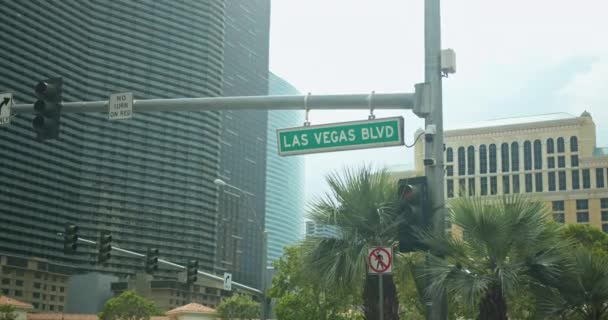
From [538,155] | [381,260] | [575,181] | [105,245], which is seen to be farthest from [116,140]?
[381,260]

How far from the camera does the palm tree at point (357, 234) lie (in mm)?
18906

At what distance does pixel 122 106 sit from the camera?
636 inches

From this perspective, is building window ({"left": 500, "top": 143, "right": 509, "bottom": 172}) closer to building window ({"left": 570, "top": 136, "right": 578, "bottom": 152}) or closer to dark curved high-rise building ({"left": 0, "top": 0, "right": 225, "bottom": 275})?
building window ({"left": 570, "top": 136, "right": 578, "bottom": 152})

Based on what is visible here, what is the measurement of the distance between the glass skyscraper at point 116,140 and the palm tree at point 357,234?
452 ft

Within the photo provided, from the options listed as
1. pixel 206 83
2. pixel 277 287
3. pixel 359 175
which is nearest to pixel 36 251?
pixel 206 83

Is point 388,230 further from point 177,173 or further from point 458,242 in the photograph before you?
point 177,173

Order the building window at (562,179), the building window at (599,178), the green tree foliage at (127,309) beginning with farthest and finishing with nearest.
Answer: the building window at (562,179) < the building window at (599,178) < the green tree foliage at (127,309)

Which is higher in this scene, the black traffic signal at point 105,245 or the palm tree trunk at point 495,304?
the black traffic signal at point 105,245

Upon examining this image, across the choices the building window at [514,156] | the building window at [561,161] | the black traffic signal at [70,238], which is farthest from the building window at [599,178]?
the black traffic signal at [70,238]

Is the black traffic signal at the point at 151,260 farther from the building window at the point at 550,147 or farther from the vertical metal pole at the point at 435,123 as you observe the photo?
the building window at the point at 550,147

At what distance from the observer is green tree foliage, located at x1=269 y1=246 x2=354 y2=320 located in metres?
39.6

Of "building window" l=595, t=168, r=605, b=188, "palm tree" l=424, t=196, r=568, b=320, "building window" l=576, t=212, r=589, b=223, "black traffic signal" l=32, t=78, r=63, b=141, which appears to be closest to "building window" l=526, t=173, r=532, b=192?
"building window" l=576, t=212, r=589, b=223

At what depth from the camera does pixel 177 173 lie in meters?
180

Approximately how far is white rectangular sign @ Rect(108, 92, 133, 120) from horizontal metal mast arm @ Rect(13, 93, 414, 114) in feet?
0.51
